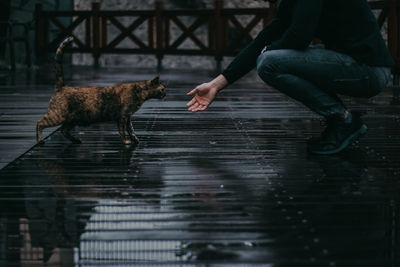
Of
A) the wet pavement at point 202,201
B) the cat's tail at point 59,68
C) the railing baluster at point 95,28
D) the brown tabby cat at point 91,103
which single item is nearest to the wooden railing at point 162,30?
the railing baluster at point 95,28

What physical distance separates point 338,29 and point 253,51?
20.2 inches

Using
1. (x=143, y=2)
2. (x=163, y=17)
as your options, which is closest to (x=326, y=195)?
(x=163, y=17)

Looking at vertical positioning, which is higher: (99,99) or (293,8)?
(293,8)

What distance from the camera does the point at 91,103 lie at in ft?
13.9

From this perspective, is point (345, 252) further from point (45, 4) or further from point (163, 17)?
point (45, 4)

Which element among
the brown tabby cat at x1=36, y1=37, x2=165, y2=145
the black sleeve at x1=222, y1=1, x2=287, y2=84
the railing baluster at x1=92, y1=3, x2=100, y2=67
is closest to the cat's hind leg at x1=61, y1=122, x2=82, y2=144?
the brown tabby cat at x1=36, y1=37, x2=165, y2=145

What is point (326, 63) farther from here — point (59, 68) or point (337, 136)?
point (59, 68)

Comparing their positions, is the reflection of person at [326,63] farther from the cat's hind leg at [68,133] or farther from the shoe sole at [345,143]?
the cat's hind leg at [68,133]

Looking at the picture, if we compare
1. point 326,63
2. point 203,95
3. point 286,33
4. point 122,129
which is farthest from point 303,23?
point 122,129

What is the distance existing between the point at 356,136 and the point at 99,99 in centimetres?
147

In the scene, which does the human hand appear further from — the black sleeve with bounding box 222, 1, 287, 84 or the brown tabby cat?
the brown tabby cat

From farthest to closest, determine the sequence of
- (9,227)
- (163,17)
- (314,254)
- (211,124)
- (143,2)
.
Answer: (143,2), (163,17), (211,124), (9,227), (314,254)

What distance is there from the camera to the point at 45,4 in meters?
16.4

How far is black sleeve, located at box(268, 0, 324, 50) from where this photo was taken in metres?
3.76
